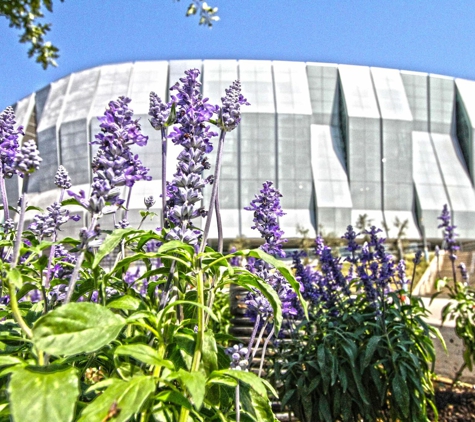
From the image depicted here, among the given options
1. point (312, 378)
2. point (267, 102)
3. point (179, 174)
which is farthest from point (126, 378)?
point (267, 102)

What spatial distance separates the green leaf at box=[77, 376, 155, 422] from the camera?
0.84 metres

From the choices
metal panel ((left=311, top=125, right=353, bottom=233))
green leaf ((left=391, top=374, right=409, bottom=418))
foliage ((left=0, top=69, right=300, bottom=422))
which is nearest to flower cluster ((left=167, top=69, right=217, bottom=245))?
foliage ((left=0, top=69, right=300, bottom=422))

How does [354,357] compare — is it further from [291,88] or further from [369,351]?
[291,88]

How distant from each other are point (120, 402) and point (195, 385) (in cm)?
14

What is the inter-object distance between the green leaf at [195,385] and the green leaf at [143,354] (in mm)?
54

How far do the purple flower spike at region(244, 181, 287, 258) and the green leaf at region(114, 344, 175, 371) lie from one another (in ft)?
2.46

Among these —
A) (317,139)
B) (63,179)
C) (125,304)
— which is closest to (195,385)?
(125,304)

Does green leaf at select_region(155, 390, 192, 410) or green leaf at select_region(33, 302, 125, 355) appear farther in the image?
green leaf at select_region(155, 390, 192, 410)

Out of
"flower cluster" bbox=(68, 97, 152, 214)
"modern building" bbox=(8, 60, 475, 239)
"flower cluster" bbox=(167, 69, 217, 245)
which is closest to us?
"flower cluster" bbox=(68, 97, 152, 214)

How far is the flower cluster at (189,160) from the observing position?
1260mm

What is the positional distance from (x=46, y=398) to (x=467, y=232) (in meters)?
38.2

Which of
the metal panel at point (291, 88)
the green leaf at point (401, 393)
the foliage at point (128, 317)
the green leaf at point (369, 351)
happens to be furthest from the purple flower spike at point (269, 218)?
the metal panel at point (291, 88)

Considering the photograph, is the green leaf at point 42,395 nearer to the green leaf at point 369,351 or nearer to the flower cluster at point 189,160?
the flower cluster at point 189,160

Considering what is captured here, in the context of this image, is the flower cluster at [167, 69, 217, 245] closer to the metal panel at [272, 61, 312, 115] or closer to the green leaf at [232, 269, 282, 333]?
the green leaf at [232, 269, 282, 333]
